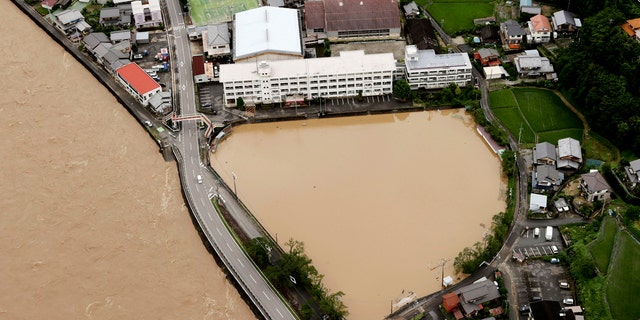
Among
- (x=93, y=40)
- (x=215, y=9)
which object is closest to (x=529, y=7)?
(x=215, y=9)

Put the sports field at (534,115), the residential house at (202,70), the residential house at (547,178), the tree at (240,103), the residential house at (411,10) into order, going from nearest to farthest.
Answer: the residential house at (547,178), the sports field at (534,115), the tree at (240,103), the residential house at (202,70), the residential house at (411,10)

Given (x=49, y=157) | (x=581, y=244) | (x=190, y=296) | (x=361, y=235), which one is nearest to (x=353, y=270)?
(x=361, y=235)

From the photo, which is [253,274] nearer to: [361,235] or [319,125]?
[361,235]

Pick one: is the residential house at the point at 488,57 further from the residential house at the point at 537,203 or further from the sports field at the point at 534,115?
the residential house at the point at 537,203

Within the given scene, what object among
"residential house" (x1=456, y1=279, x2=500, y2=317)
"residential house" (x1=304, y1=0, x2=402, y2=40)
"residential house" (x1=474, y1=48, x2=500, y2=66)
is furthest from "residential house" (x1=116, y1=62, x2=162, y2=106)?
"residential house" (x1=456, y1=279, x2=500, y2=317)

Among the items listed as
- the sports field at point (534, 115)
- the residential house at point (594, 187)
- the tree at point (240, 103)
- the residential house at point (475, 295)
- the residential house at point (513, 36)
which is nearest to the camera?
the residential house at point (475, 295)

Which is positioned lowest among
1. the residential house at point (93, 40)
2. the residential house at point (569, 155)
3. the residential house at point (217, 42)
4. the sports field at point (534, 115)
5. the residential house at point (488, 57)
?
the residential house at point (569, 155)

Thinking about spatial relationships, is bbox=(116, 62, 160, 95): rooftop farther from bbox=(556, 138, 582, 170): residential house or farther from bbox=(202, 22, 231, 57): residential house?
bbox=(556, 138, 582, 170): residential house

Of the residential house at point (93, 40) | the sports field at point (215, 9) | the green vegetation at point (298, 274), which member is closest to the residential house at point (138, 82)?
the residential house at point (93, 40)

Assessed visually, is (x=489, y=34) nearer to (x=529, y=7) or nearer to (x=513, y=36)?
(x=513, y=36)
